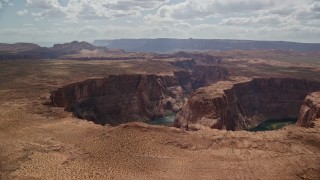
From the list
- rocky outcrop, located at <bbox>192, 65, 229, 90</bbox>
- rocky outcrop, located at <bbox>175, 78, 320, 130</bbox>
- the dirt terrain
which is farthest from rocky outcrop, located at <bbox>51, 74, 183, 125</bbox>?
rocky outcrop, located at <bbox>192, 65, 229, 90</bbox>

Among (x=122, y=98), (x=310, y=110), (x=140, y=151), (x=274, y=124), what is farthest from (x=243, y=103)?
(x=140, y=151)

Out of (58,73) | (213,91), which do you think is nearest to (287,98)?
(213,91)

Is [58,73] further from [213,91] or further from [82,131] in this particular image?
[82,131]

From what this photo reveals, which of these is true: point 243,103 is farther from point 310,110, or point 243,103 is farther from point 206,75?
point 206,75

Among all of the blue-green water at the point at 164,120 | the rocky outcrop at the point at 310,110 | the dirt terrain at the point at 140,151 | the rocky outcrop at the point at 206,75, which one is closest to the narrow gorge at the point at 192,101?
the rocky outcrop at the point at 310,110

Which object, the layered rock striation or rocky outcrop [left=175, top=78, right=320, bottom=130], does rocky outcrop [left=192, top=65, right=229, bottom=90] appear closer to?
the layered rock striation

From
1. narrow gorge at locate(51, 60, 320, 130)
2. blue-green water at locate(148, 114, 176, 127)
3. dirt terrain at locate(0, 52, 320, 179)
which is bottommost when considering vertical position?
blue-green water at locate(148, 114, 176, 127)

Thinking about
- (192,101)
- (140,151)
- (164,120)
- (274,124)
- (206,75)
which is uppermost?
(140,151)
